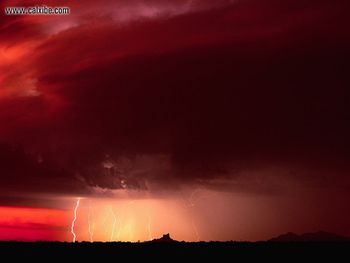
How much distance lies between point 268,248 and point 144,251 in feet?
45.0

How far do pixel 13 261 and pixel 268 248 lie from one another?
27133mm

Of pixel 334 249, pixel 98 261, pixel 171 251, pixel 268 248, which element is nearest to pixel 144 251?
pixel 171 251

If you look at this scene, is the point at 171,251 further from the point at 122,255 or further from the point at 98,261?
the point at 98,261

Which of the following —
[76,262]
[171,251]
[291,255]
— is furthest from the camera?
[171,251]

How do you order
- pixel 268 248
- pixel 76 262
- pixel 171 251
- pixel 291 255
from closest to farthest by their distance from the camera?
1. pixel 76 262
2. pixel 291 255
3. pixel 171 251
4. pixel 268 248

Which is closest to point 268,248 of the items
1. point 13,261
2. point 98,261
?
point 98,261

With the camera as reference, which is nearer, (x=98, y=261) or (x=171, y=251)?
(x=98, y=261)

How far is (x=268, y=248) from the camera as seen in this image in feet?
196

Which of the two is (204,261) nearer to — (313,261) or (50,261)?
(313,261)

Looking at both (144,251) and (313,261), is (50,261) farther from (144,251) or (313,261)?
(313,261)

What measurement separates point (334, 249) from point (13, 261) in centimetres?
3216

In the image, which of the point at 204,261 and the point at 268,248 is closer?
the point at 204,261

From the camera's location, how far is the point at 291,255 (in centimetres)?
5166

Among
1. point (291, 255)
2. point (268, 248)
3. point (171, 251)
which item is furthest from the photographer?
point (268, 248)
